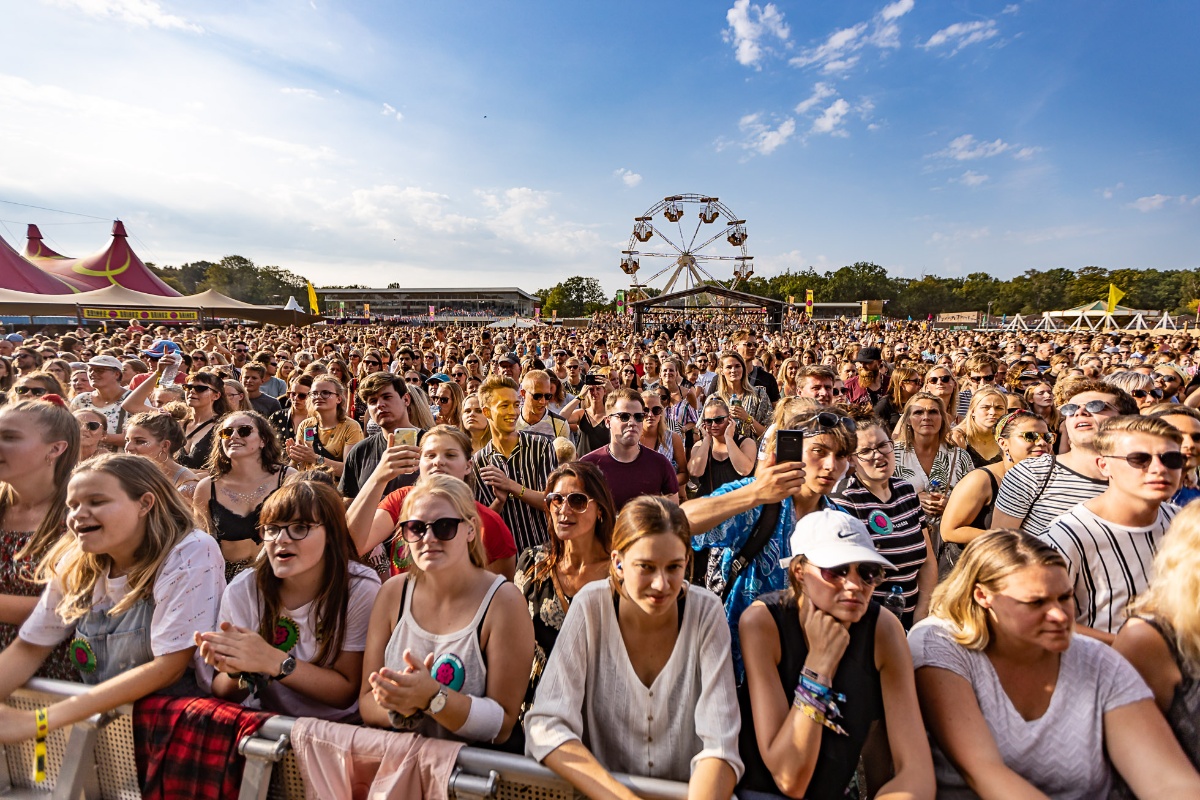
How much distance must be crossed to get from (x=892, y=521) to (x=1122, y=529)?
816 millimetres

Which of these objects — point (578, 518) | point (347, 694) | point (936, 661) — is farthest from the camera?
point (578, 518)

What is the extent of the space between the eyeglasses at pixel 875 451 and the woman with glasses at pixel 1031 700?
1003 millimetres

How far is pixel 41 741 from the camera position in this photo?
73.5 inches

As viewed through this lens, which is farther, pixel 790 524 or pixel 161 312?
pixel 161 312

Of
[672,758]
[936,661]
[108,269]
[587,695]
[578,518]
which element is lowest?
[672,758]

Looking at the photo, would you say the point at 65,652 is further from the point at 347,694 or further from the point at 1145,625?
the point at 1145,625

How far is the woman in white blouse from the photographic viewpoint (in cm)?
175

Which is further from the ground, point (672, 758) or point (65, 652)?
point (65, 652)

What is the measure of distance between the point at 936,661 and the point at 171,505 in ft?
9.43

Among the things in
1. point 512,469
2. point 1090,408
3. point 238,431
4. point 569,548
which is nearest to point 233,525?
point 238,431

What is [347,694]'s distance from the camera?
2.09 meters

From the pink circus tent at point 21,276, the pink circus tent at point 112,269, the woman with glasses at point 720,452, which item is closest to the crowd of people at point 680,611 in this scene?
the woman with glasses at point 720,452

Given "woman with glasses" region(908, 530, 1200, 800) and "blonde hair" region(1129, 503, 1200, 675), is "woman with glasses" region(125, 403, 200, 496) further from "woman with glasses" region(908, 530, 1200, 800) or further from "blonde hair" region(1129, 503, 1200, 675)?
"blonde hair" region(1129, 503, 1200, 675)

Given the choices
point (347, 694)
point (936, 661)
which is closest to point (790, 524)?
point (936, 661)
